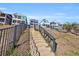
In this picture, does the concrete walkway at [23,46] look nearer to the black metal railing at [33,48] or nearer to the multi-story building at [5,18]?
the black metal railing at [33,48]

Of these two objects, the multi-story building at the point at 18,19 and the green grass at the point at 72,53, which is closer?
the green grass at the point at 72,53

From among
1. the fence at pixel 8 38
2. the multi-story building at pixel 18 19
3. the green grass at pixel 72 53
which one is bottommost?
the green grass at pixel 72 53

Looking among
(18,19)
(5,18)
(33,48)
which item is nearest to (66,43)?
(33,48)

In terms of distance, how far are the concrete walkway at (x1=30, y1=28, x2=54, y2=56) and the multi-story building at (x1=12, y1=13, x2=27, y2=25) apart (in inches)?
7.8

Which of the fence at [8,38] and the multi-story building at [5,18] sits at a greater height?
the multi-story building at [5,18]

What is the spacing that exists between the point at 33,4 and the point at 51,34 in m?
0.53

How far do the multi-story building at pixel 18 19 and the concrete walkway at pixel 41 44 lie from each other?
0.20 meters

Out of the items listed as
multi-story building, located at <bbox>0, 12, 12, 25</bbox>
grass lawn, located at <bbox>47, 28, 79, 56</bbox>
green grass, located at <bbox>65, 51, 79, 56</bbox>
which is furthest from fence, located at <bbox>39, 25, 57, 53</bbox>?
multi-story building, located at <bbox>0, 12, 12, 25</bbox>

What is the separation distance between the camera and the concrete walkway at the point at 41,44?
5.01 m

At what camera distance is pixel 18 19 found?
17.2 feet

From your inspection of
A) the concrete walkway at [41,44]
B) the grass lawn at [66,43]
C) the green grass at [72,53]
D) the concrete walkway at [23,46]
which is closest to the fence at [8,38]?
the concrete walkway at [23,46]

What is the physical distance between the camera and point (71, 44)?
504 cm

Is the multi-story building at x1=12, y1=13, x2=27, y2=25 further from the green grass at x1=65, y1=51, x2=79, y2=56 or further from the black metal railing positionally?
the green grass at x1=65, y1=51, x2=79, y2=56

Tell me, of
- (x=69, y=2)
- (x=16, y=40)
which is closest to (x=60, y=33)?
(x=69, y=2)
